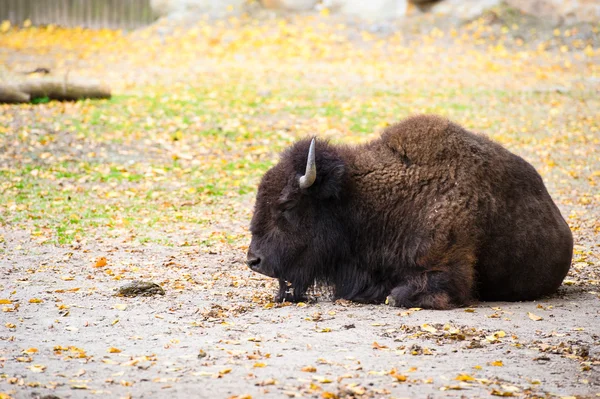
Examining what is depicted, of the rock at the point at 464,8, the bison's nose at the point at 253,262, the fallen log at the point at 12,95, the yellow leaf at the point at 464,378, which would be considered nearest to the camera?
the yellow leaf at the point at 464,378

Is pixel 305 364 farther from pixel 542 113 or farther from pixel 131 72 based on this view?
pixel 131 72

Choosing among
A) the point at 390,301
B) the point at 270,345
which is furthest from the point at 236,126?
the point at 270,345

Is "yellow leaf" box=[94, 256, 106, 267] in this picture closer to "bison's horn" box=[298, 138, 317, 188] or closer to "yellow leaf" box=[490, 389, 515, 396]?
"bison's horn" box=[298, 138, 317, 188]

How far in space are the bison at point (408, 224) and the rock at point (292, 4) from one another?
20.9 meters

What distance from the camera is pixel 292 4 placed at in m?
27.6

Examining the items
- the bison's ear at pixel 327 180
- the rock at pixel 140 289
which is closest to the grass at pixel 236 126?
the rock at pixel 140 289

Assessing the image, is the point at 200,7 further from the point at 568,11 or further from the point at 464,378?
the point at 464,378

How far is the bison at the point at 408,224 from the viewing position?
7227 millimetres

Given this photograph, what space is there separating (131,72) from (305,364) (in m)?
18.4

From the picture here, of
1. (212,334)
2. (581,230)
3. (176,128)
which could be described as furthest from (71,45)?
(212,334)

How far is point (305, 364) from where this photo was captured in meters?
5.44

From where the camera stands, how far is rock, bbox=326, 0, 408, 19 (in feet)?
89.0

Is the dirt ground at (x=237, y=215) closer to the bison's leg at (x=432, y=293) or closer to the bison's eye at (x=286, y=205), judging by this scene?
the bison's leg at (x=432, y=293)

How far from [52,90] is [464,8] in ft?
49.9
